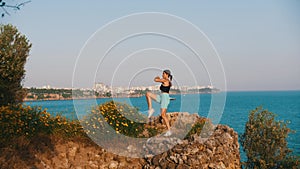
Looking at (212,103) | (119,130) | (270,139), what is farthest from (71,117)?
(270,139)

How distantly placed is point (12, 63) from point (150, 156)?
772 centimetres

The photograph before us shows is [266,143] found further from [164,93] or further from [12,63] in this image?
[12,63]

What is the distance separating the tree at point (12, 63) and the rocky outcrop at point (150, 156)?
5.19m

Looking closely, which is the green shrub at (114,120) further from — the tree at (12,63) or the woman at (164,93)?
the tree at (12,63)

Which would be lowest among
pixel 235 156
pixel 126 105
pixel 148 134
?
pixel 235 156

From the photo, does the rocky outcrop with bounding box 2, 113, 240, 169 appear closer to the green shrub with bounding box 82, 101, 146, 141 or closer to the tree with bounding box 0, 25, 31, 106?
the green shrub with bounding box 82, 101, 146, 141

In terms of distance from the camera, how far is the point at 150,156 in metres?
9.37

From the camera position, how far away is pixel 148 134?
1050 centimetres

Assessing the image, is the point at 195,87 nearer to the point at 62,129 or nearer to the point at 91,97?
the point at 91,97

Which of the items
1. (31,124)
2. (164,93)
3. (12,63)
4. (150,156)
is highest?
(12,63)

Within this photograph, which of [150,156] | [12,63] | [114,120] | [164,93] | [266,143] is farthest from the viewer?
[12,63]

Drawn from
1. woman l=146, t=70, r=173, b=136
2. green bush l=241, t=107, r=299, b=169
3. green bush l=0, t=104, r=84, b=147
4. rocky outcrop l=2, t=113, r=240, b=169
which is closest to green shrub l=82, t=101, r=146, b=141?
green bush l=0, t=104, r=84, b=147

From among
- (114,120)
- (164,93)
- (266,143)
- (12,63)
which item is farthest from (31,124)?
(266,143)

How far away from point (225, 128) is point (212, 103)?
37.9 inches
